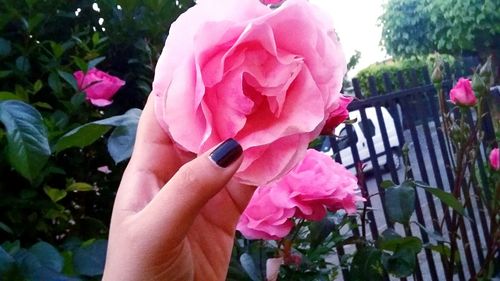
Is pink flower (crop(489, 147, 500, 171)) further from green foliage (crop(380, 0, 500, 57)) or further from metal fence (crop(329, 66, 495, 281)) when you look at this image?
green foliage (crop(380, 0, 500, 57))

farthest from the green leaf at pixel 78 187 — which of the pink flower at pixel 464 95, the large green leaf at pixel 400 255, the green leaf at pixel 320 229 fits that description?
the pink flower at pixel 464 95

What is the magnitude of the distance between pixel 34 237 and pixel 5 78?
364mm

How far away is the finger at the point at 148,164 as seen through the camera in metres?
0.64

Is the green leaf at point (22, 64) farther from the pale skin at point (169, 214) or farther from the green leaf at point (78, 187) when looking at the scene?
the pale skin at point (169, 214)

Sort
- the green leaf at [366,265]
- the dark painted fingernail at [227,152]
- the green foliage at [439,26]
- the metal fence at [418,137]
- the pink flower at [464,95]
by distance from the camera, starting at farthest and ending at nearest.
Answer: the green foliage at [439,26]
the metal fence at [418,137]
the pink flower at [464,95]
the green leaf at [366,265]
the dark painted fingernail at [227,152]

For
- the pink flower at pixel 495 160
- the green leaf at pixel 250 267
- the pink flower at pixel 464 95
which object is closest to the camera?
the green leaf at pixel 250 267

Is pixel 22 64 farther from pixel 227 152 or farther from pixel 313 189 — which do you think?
pixel 227 152

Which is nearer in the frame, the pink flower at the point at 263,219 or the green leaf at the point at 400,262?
the pink flower at the point at 263,219

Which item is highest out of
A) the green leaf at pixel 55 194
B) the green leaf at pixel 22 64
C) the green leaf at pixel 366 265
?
the green leaf at pixel 22 64

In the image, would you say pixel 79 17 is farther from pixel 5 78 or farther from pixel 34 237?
pixel 34 237

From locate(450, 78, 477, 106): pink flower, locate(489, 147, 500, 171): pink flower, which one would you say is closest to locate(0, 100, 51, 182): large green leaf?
locate(450, 78, 477, 106): pink flower

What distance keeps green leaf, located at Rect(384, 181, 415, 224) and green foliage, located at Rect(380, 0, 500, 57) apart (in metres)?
12.0

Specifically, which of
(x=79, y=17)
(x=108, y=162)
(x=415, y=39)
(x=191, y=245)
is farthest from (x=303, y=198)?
(x=415, y=39)

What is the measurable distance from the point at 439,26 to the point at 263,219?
14107 mm
